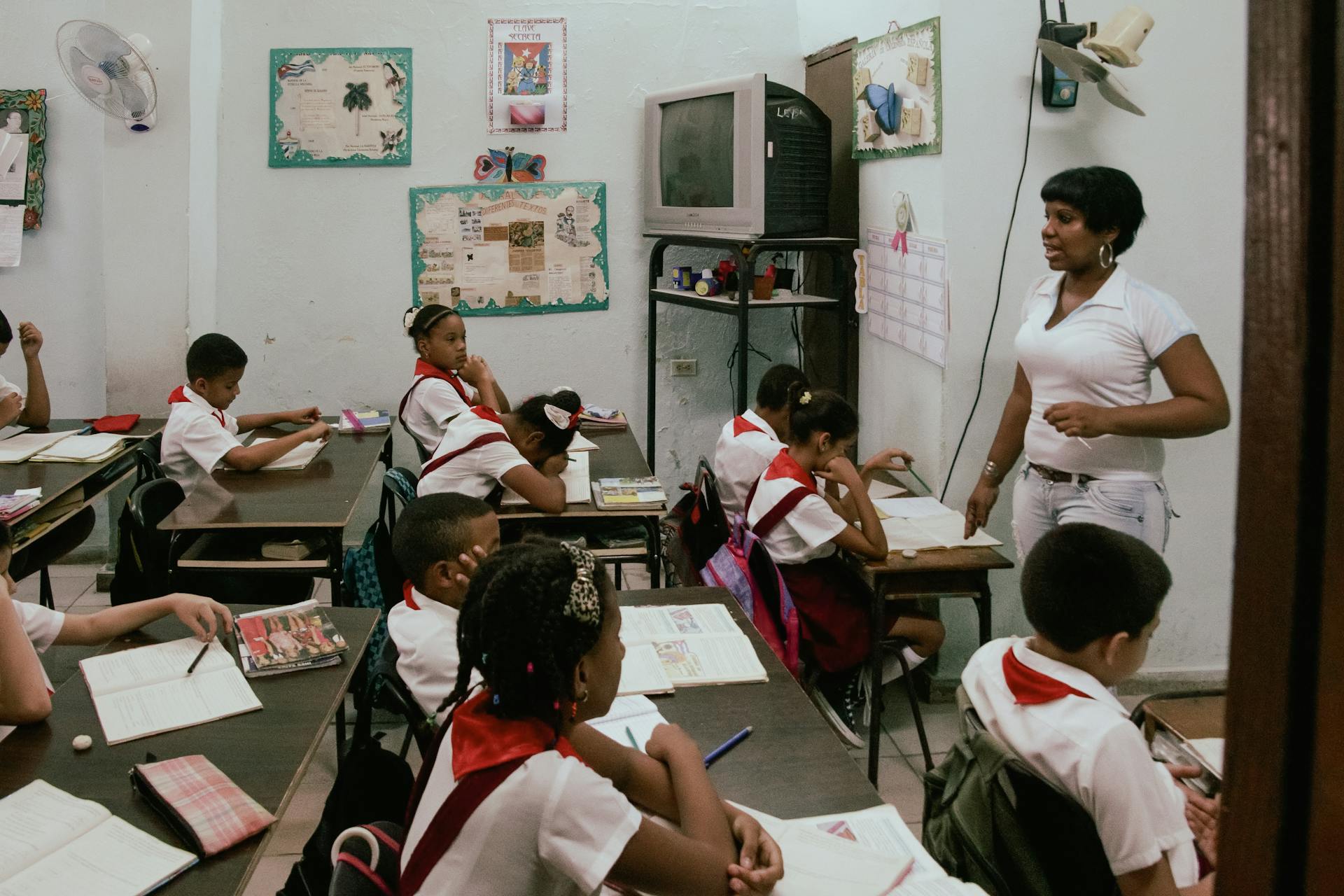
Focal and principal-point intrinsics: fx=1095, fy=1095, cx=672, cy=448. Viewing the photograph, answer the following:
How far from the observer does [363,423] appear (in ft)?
14.4

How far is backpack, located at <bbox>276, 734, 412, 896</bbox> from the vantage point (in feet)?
4.29

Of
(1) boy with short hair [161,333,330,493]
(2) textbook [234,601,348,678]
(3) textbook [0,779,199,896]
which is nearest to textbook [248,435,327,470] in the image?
(1) boy with short hair [161,333,330,493]

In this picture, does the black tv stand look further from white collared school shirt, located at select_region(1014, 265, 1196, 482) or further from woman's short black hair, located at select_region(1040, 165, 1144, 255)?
woman's short black hair, located at select_region(1040, 165, 1144, 255)

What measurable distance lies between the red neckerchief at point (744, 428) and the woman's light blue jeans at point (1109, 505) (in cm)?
A: 80

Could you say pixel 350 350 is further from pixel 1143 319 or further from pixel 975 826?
pixel 975 826

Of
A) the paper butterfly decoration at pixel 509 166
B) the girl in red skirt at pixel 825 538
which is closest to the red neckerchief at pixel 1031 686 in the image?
the girl in red skirt at pixel 825 538

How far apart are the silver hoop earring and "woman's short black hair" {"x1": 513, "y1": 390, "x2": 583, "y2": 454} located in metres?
1.53

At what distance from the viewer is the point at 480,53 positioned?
4781 millimetres

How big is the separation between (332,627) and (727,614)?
79 cm

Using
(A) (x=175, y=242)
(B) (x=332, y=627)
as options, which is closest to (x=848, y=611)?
(B) (x=332, y=627)

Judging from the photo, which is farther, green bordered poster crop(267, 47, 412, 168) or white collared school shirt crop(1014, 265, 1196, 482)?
green bordered poster crop(267, 47, 412, 168)

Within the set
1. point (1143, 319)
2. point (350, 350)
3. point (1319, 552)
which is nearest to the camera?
point (1319, 552)

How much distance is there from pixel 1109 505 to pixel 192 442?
2778 mm

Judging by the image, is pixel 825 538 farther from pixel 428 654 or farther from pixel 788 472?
pixel 428 654
